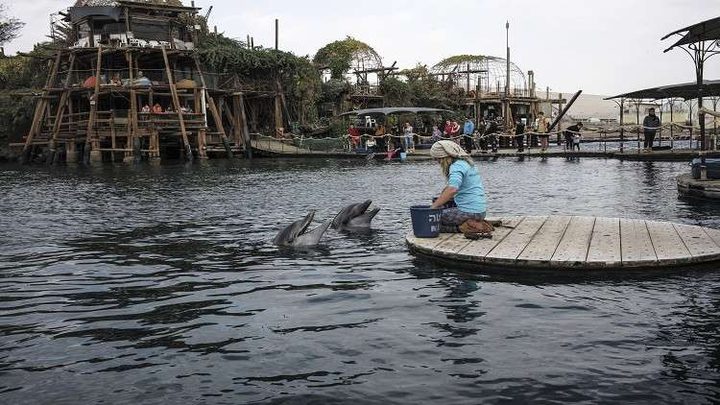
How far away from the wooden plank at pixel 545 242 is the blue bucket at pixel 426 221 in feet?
4.33

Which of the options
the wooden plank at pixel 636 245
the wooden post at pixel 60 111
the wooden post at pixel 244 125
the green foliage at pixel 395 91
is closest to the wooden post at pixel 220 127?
the wooden post at pixel 244 125

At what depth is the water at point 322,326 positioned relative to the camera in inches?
190

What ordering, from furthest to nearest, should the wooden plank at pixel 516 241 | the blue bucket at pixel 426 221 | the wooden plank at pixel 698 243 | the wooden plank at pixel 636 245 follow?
the blue bucket at pixel 426 221 < the wooden plank at pixel 516 241 < the wooden plank at pixel 698 243 < the wooden plank at pixel 636 245

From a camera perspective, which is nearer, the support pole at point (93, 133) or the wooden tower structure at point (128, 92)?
the support pole at point (93, 133)

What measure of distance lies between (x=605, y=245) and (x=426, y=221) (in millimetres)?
2354

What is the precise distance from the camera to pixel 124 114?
1692 inches

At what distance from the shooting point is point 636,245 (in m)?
8.32

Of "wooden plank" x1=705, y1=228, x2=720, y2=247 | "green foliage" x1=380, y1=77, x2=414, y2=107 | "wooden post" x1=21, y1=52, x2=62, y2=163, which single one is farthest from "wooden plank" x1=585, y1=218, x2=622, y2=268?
"green foliage" x1=380, y1=77, x2=414, y2=107

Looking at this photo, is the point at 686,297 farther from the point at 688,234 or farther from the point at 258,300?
the point at 258,300

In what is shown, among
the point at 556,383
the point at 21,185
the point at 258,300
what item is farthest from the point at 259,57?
the point at 556,383

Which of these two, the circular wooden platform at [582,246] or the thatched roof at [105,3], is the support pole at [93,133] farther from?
the circular wooden platform at [582,246]

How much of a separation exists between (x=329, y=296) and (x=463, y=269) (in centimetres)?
184

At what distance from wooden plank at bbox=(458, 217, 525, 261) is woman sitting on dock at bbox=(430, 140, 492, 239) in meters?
0.20

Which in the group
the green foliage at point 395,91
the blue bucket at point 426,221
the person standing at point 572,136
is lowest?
the blue bucket at point 426,221
